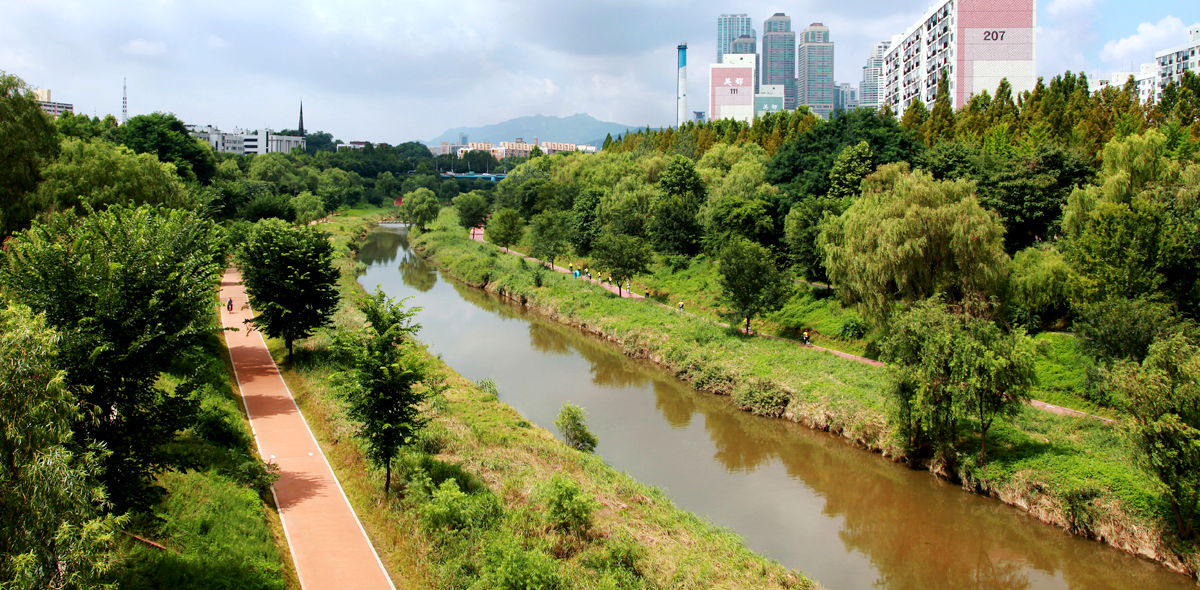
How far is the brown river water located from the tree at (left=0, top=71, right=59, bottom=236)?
620 inches

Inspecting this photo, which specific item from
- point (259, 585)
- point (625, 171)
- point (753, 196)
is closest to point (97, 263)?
point (259, 585)

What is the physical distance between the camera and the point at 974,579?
46.3ft

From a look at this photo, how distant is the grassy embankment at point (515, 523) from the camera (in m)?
11.9

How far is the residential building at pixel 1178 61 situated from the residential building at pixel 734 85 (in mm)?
57419

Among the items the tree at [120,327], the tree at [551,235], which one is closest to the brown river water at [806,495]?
the tree at [120,327]

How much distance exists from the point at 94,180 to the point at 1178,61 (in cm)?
11629

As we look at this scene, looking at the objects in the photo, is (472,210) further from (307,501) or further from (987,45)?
(307,501)

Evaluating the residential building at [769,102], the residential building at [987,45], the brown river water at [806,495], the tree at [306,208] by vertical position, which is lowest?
the brown river water at [806,495]

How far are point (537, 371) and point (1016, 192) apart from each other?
2131cm

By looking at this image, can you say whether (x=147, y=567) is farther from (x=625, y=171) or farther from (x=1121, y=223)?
(x=625, y=171)

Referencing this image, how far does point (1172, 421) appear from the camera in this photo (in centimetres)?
1320

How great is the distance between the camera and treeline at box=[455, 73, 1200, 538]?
16.8m

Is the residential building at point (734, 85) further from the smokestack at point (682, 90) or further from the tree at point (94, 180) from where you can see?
the tree at point (94, 180)

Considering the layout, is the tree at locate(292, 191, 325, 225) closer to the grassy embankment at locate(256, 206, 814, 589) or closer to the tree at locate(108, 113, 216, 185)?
the tree at locate(108, 113, 216, 185)
